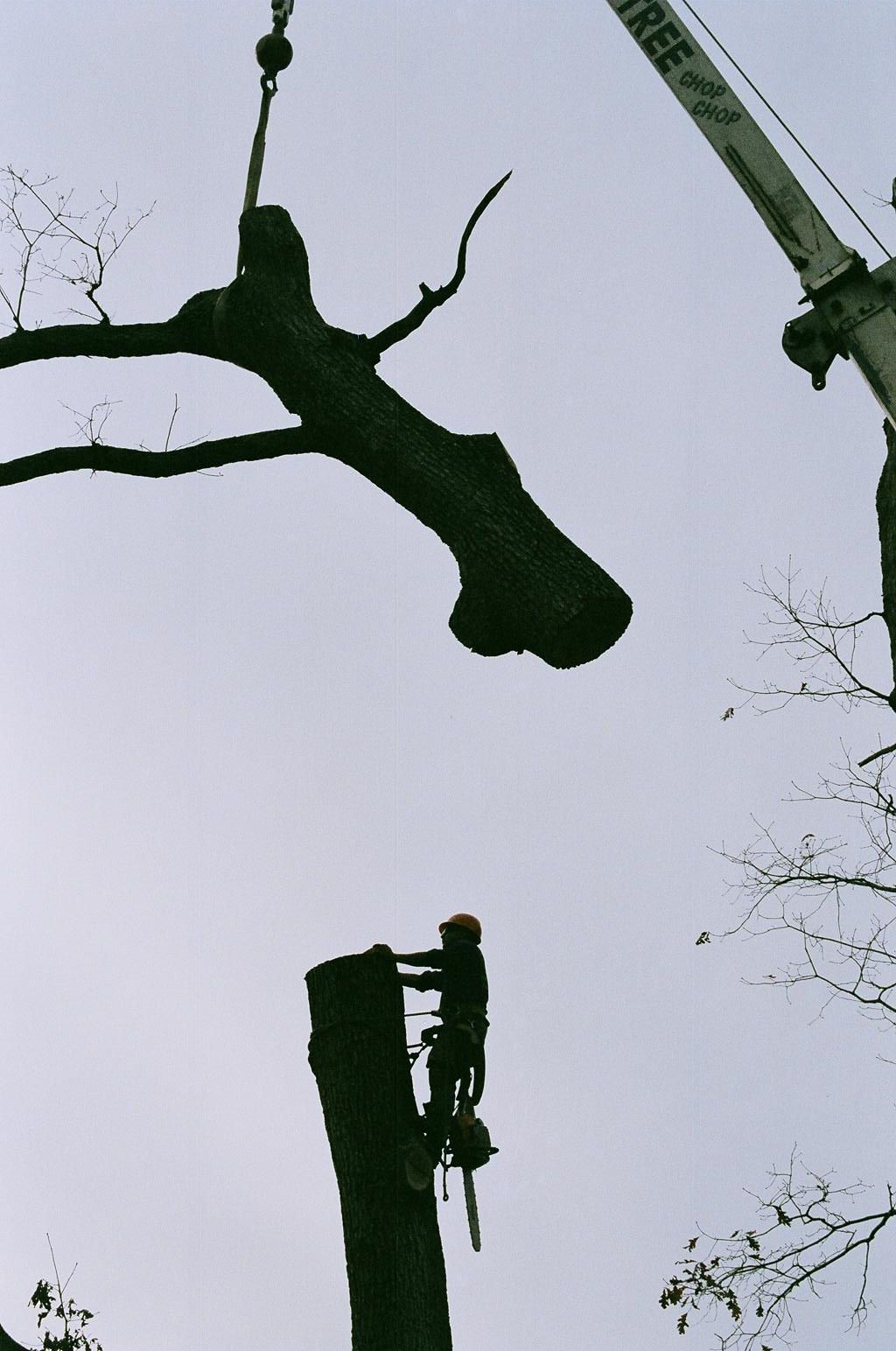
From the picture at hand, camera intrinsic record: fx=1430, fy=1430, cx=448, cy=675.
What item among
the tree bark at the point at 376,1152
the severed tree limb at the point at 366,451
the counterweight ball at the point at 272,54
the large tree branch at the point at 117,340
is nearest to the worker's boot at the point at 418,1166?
the tree bark at the point at 376,1152

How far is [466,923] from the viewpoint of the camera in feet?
23.0

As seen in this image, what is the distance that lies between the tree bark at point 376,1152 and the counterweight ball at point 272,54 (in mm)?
3800

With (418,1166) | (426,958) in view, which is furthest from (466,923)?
(418,1166)

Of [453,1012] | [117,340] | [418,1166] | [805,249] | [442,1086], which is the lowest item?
[418,1166]

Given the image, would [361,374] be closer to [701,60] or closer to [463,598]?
[463,598]

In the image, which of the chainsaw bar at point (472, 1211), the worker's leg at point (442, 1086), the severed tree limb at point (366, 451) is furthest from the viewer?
the chainsaw bar at point (472, 1211)

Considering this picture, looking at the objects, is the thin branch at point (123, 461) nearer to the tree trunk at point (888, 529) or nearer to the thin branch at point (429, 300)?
the thin branch at point (429, 300)

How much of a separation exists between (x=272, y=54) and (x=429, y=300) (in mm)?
1860

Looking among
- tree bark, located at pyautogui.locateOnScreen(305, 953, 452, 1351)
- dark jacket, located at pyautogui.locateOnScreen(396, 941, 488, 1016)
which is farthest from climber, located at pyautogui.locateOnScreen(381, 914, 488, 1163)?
tree bark, located at pyautogui.locateOnScreen(305, 953, 452, 1351)

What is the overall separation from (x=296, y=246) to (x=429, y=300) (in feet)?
1.61

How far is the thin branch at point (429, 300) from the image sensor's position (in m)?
4.87

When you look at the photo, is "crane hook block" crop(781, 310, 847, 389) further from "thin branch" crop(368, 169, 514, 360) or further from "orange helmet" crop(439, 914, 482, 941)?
"orange helmet" crop(439, 914, 482, 941)

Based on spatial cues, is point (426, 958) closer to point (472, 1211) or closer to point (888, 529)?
point (472, 1211)

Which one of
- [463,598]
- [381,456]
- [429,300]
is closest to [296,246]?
[429,300]
